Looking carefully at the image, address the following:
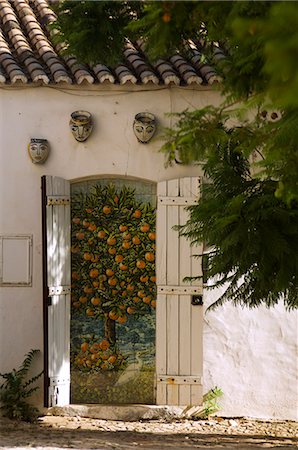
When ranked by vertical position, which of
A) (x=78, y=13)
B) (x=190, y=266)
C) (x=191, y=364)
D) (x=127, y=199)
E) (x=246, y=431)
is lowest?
(x=246, y=431)

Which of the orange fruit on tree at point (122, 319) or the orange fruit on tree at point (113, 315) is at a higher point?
the orange fruit on tree at point (113, 315)

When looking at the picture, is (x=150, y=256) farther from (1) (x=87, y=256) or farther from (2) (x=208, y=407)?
(2) (x=208, y=407)

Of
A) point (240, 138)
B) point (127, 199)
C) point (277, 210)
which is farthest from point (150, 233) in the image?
point (240, 138)

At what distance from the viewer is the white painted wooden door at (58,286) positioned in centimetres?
938

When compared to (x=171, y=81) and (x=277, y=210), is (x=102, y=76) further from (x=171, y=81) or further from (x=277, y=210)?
(x=277, y=210)

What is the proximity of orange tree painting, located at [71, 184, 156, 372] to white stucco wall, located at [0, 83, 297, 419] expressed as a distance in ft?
1.10

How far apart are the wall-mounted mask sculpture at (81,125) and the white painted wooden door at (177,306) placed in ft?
2.82

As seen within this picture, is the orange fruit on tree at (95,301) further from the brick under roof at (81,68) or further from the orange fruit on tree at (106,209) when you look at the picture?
the brick under roof at (81,68)

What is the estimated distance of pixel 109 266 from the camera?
984 cm

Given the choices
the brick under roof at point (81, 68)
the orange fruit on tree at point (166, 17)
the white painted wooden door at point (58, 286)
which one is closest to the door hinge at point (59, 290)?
the white painted wooden door at point (58, 286)

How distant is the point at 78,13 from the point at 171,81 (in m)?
3.25

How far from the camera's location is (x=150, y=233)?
977 centimetres

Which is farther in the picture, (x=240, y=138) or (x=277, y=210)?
(x=277, y=210)

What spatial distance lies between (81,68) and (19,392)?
3.08 meters
